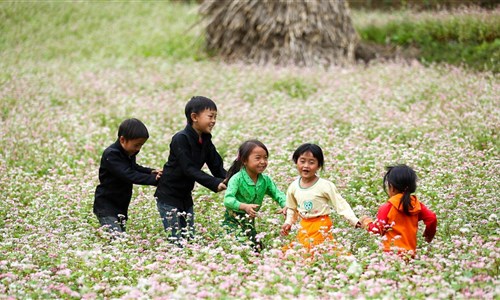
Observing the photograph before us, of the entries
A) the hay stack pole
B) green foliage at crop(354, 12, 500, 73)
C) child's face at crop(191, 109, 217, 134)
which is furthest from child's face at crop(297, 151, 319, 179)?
the hay stack pole

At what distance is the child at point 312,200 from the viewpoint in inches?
233

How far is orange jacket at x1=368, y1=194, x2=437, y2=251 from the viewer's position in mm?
5734

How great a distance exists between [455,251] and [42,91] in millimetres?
10658

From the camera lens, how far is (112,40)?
67.3 ft

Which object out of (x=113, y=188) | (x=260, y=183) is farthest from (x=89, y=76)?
(x=260, y=183)

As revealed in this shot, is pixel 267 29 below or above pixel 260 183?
above

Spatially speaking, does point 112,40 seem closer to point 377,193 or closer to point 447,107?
point 447,107

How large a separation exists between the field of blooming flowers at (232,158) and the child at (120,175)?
0.22 metres

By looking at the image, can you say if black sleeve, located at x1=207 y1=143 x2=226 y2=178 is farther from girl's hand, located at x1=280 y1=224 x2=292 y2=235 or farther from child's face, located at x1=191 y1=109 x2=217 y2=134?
girl's hand, located at x1=280 y1=224 x2=292 y2=235

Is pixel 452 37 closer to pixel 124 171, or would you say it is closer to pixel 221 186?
pixel 221 186

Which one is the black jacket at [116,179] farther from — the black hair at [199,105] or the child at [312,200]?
the child at [312,200]

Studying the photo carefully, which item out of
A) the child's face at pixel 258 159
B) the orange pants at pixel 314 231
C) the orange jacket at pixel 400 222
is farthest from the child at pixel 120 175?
the orange jacket at pixel 400 222

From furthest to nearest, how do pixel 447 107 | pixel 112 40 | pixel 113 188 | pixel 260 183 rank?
pixel 112 40, pixel 447 107, pixel 113 188, pixel 260 183

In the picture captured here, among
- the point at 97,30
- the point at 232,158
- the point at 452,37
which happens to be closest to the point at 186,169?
the point at 232,158
